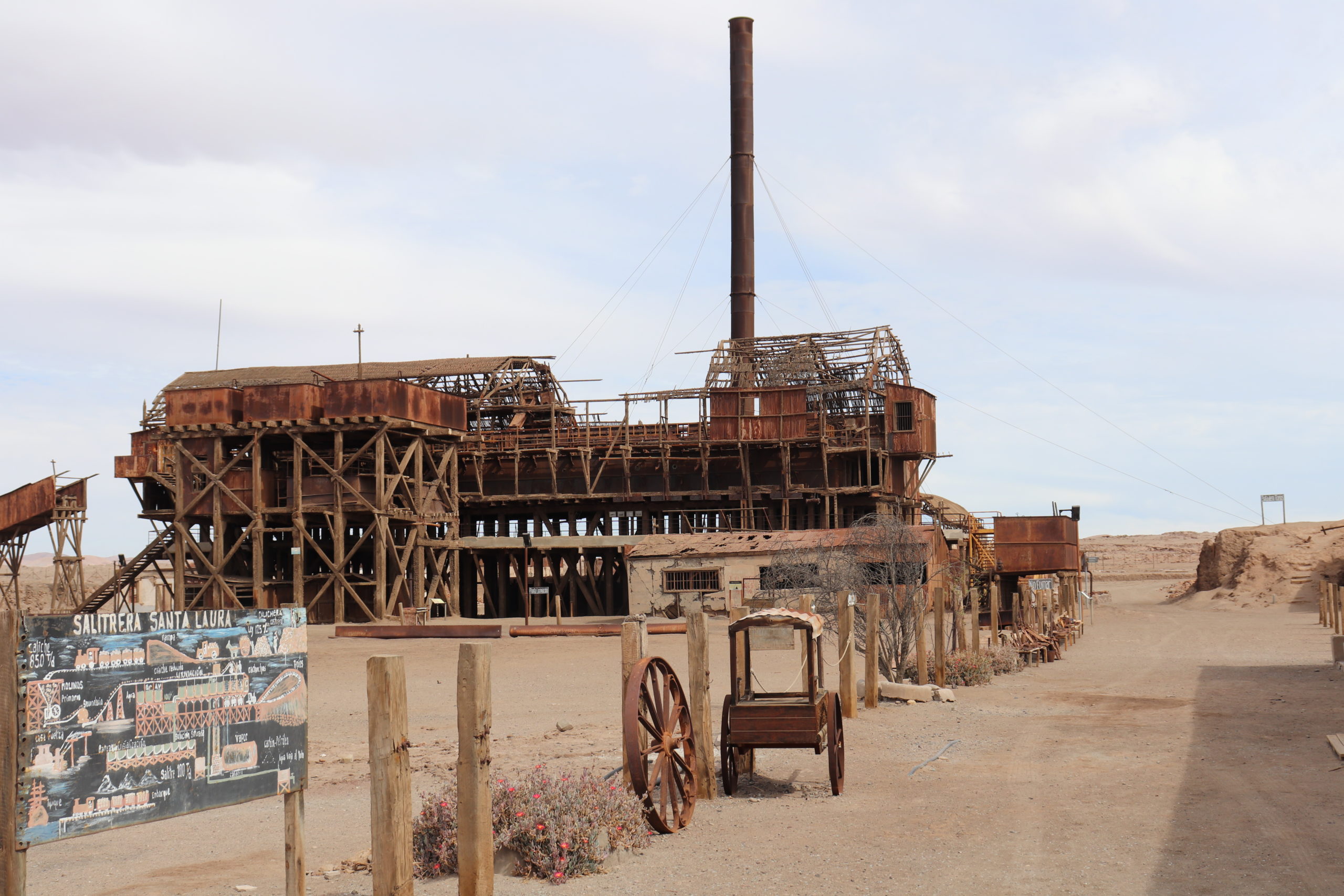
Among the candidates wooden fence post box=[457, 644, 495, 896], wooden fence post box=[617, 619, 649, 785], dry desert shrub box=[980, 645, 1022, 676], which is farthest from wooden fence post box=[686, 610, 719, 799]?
dry desert shrub box=[980, 645, 1022, 676]

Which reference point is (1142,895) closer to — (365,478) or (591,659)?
(591,659)

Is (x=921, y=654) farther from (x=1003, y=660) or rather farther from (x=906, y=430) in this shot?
(x=906, y=430)

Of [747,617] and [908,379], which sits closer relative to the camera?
[747,617]

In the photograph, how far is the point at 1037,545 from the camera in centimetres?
4878

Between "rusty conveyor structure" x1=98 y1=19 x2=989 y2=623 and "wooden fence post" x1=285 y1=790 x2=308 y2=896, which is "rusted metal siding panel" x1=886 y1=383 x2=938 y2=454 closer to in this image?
"rusty conveyor structure" x1=98 y1=19 x2=989 y2=623

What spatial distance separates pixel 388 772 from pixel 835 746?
6.13 m

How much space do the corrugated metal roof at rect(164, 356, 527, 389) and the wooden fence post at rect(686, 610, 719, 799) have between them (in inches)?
1659

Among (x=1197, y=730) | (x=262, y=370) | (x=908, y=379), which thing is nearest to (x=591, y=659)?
(x=1197, y=730)

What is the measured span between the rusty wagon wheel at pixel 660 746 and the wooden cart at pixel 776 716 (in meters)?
0.53

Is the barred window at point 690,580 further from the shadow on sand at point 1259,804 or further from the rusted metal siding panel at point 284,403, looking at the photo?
the shadow on sand at point 1259,804

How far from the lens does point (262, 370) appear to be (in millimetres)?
59094

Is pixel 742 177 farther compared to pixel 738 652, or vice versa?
pixel 742 177

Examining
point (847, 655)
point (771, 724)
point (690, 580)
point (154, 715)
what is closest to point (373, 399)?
point (690, 580)

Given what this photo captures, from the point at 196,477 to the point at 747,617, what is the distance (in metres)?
35.7
